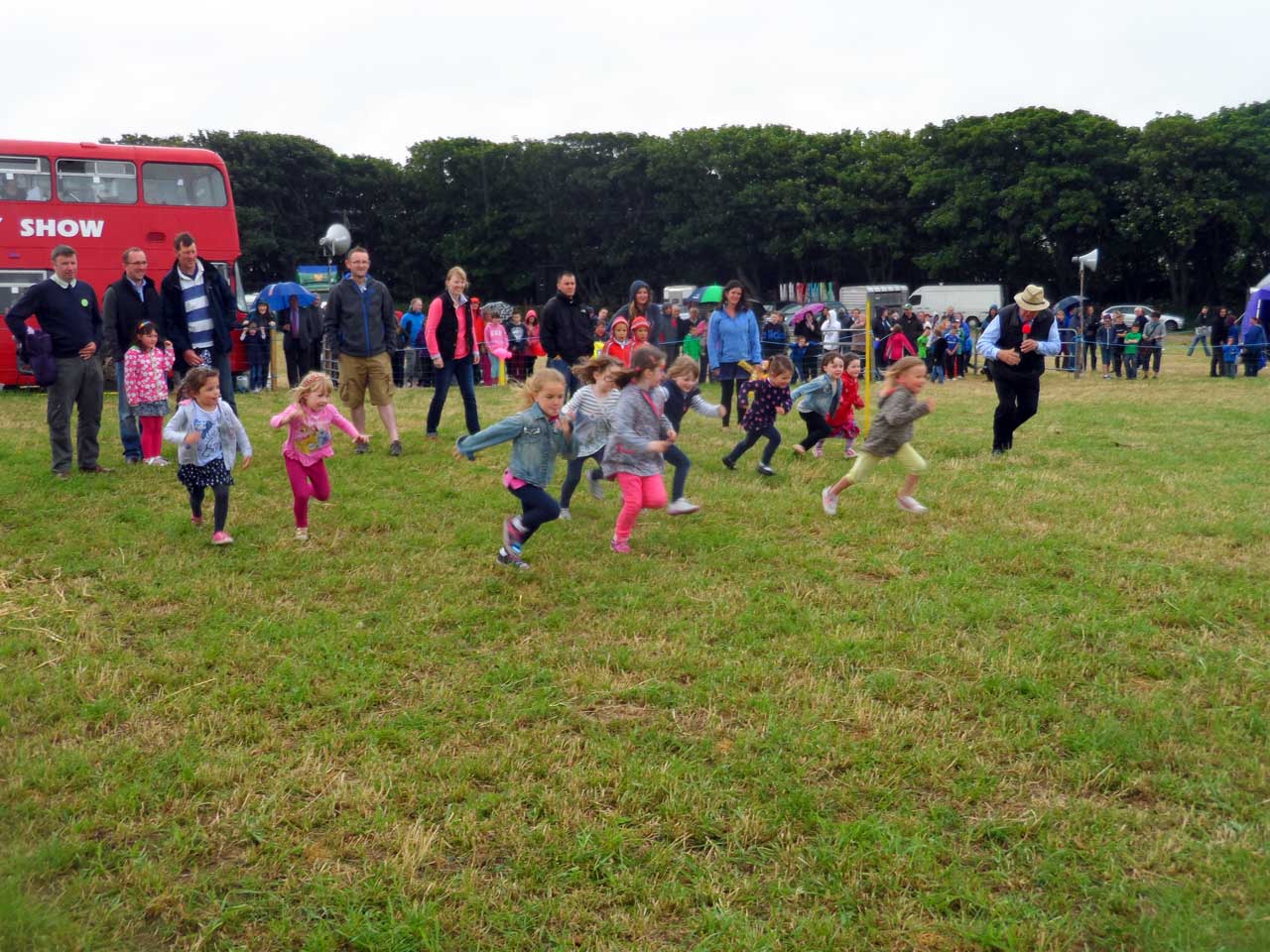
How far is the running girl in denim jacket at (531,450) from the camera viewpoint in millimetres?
6445

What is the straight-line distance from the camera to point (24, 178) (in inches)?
665

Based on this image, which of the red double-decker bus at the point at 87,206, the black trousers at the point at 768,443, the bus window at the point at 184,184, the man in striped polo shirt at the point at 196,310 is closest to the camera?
the man in striped polo shirt at the point at 196,310

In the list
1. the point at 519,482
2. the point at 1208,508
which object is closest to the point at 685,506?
the point at 519,482

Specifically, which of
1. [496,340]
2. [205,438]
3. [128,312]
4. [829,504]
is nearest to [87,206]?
[496,340]

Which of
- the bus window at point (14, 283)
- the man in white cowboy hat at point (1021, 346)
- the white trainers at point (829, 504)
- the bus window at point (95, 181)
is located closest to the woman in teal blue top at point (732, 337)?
the man in white cowboy hat at point (1021, 346)

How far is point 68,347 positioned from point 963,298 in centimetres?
3700

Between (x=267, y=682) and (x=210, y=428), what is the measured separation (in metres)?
3.10

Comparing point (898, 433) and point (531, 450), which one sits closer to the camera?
point (531, 450)

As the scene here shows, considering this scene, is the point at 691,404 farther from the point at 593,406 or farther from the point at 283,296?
the point at 283,296

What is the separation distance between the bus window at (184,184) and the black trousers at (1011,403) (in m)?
13.9

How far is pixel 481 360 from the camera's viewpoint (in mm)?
21031

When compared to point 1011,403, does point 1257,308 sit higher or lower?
higher

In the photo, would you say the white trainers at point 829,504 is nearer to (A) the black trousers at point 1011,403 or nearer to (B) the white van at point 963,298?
(A) the black trousers at point 1011,403

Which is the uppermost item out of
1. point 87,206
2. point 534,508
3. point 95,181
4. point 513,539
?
point 95,181
